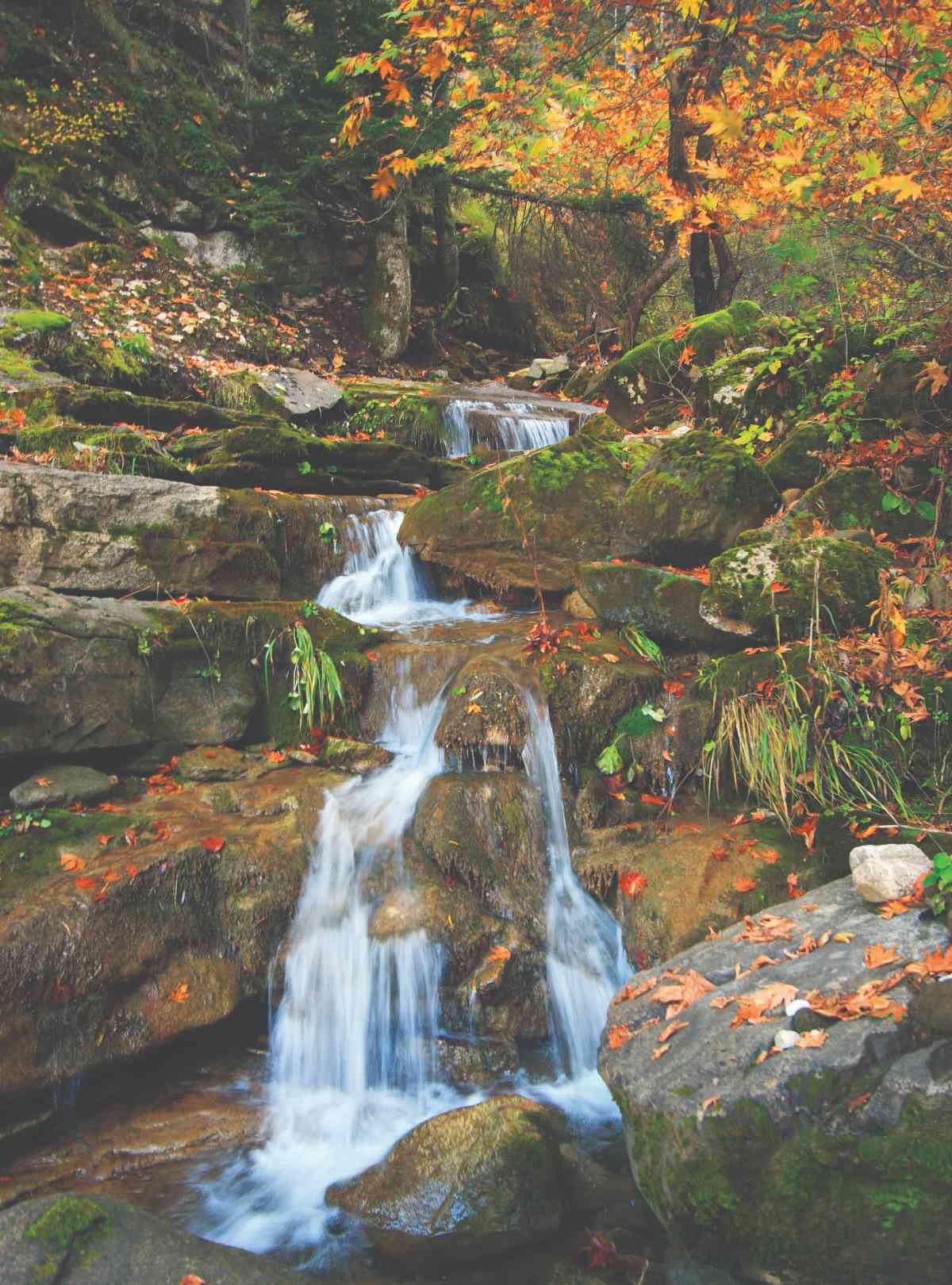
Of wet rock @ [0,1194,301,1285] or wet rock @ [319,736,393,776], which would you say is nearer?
wet rock @ [0,1194,301,1285]

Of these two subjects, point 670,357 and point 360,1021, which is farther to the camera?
point 670,357

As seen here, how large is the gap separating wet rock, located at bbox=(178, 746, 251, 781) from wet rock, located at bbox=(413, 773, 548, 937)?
143cm

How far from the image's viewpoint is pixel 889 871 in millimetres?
3490

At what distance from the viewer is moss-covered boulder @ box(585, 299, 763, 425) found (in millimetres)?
9539

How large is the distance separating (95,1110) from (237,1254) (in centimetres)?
160

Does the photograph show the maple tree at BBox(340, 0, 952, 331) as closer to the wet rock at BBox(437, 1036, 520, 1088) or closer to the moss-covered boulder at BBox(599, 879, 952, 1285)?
the moss-covered boulder at BBox(599, 879, 952, 1285)

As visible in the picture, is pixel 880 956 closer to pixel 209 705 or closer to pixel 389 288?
pixel 209 705

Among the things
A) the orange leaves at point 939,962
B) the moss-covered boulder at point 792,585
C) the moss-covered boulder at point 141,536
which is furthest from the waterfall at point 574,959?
the moss-covered boulder at point 141,536

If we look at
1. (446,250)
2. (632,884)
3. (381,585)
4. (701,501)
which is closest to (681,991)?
(632,884)

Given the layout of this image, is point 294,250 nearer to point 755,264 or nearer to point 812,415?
point 755,264

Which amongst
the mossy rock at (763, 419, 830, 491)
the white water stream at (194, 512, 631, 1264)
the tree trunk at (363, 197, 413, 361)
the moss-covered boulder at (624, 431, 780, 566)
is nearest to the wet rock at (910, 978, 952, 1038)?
the white water stream at (194, 512, 631, 1264)

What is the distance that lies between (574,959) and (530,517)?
166 inches

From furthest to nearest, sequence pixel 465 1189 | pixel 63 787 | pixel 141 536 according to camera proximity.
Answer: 1. pixel 141 536
2. pixel 63 787
3. pixel 465 1189

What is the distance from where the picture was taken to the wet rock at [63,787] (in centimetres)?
495
